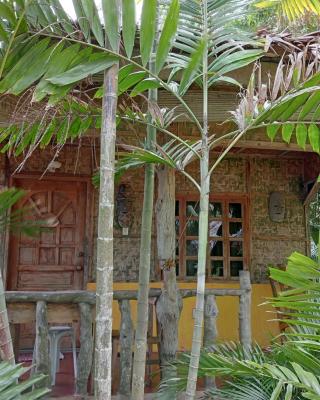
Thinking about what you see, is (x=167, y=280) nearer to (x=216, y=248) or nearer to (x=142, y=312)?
(x=142, y=312)

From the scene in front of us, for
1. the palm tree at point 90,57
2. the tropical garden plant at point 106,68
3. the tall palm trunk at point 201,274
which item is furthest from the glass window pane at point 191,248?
the palm tree at point 90,57

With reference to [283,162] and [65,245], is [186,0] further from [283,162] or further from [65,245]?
[283,162]

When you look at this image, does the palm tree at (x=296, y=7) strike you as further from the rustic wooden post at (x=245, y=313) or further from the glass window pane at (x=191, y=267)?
the glass window pane at (x=191, y=267)

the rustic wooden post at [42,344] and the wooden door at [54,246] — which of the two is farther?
the wooden door at [54,246]

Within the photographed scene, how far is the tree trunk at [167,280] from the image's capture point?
2.86 metres

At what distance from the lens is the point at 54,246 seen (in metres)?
5.12

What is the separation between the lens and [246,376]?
2109 mm

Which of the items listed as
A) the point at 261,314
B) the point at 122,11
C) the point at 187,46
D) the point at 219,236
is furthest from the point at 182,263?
the point at 122,11

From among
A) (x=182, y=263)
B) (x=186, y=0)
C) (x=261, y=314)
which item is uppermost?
(x=186, y=0)

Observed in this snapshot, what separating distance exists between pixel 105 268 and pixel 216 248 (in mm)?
4226

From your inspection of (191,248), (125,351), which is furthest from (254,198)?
(125,351)

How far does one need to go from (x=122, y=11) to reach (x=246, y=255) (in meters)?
4.36

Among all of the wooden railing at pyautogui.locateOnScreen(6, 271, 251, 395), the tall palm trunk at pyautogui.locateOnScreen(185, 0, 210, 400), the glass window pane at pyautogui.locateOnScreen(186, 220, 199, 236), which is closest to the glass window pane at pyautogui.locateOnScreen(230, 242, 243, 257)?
the glass window pane at pyautogui.locateOnScreen(186, 220, 199, 236)

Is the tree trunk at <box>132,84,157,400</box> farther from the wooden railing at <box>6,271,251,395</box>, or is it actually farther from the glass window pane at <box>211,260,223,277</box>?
the glass window pane at <box>211,260,223,277</box>
